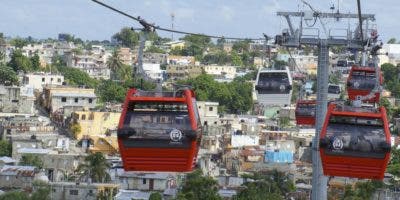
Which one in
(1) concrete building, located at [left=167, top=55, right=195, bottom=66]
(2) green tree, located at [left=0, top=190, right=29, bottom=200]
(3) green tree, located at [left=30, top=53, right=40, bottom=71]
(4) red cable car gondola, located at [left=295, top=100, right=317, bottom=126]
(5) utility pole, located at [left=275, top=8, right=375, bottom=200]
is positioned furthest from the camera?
(1) concrete building, located at [left=167, top=55, right=195, bottom=66]

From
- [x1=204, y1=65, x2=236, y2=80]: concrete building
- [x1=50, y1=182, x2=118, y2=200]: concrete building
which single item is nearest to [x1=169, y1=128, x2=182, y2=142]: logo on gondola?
[x1=50, y1=182, x2=118, y2=200]: concrete building

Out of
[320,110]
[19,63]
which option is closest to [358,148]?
[320,110]

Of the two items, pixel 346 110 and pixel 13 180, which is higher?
pixel 346 110

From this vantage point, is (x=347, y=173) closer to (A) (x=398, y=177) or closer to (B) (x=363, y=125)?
(B) (x=363, y=125)

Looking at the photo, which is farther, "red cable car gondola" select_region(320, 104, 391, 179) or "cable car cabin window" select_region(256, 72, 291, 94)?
"cable car cabin window" select_region(256, 72, 291, 94)

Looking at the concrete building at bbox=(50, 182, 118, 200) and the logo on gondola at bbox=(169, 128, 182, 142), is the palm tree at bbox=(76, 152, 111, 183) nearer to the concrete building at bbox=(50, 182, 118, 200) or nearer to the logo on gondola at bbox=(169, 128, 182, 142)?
the concrete building at bbox=(50, 182, 118, 200)

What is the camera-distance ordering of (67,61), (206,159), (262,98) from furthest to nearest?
(67,61), (206,159), (262,98)

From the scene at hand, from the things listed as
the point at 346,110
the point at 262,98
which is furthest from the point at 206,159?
the point at 346,110
